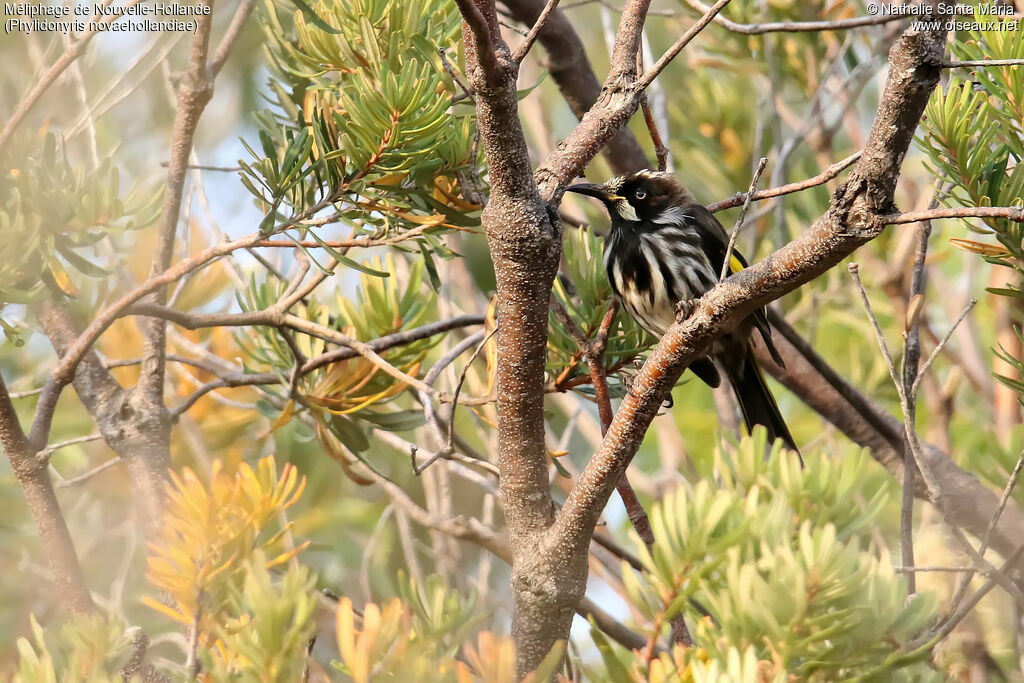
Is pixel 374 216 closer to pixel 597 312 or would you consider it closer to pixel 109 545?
pixel 597 312

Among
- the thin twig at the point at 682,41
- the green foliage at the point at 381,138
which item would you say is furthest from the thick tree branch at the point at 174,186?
the thin twig at the point at 682,41

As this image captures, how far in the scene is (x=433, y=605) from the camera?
115cm

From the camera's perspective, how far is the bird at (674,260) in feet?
10.8

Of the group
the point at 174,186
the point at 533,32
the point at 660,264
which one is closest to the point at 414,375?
the point at 174,186

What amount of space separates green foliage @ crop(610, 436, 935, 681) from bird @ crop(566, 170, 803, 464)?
6.93ft

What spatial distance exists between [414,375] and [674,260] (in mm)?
1437

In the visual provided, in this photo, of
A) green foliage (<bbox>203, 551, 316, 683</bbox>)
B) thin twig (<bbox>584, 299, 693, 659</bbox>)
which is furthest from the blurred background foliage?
thin twig (<bbox>584, 299, 693, 659</bbox>)

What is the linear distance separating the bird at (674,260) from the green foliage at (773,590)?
6.93ft

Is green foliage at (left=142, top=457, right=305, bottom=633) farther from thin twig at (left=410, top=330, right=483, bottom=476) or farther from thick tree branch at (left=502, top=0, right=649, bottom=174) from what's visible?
thick tree branch at (left=502, top=0, right=649, bottom=174)

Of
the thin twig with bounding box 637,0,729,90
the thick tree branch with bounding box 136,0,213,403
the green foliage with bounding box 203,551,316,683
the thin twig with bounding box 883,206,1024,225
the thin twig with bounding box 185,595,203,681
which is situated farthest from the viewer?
the thick tree branch with bounding box 136,0,213,403

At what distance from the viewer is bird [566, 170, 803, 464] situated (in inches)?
130

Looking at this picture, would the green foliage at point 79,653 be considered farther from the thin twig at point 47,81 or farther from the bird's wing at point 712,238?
the bird's wing at point 712,238

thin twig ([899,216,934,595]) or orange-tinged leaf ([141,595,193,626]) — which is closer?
orange-tinged leaf ([141,595,193,626])

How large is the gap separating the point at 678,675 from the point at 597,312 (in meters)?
1.05
